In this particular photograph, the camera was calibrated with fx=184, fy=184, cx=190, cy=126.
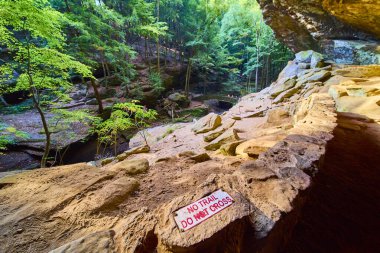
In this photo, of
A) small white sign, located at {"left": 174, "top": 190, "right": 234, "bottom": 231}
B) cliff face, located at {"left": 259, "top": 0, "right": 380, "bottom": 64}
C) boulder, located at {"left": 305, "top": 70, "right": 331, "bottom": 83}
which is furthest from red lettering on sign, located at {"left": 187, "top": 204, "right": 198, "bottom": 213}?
cliff face, located at {"left": 259, "top": 0, "right": 380, "bottom": 64}

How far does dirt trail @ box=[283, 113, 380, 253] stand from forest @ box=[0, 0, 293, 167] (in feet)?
19.3

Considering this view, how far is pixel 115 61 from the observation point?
1330 centimetres

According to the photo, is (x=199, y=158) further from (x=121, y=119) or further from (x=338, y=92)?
(x=338, y=92)

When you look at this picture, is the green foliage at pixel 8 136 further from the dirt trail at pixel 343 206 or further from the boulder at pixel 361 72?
the boulder at pixel 361 72

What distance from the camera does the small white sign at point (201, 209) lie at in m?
1.00

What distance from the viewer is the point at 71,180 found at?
6.11 feet

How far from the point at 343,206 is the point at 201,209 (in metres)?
2.07

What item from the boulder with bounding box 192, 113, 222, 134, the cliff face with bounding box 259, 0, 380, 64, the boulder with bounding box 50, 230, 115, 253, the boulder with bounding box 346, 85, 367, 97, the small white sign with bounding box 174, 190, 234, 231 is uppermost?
the cliff face with bounding box 259, 0, 380, 64

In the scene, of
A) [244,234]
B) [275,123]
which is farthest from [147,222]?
[275,123]

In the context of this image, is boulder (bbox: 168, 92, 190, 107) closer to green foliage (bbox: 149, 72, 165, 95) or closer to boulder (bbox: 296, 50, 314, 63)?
green foliage (bbox: 149, 72, 165, 95)

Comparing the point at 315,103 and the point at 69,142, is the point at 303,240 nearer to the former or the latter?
the point at 315,103

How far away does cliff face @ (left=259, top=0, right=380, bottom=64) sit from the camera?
26.7 ft

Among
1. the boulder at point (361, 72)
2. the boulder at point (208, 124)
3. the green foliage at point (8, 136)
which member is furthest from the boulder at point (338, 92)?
the green foliage at point (8, 136)

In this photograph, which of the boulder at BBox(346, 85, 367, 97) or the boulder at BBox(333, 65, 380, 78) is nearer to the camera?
the boulder at BBox(346, 85, 367, 97)
